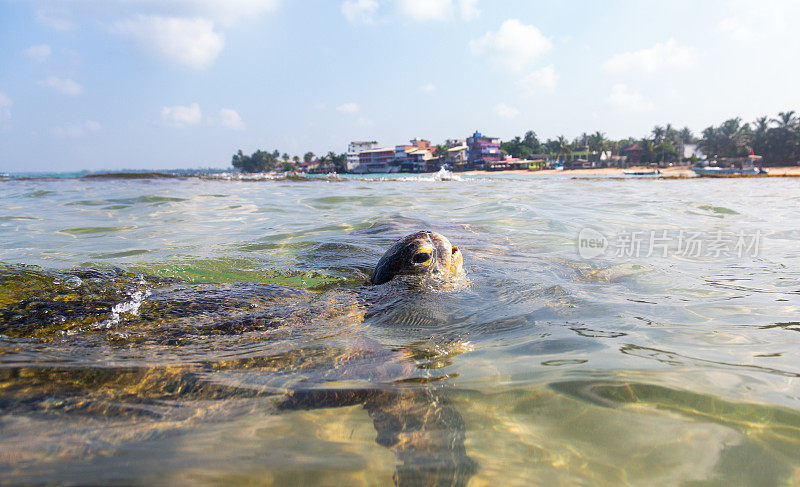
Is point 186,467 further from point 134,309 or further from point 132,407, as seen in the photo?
point 134,309

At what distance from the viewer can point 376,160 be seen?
10100 cm

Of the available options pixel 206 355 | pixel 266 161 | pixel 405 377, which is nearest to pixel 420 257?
pixel 405 377

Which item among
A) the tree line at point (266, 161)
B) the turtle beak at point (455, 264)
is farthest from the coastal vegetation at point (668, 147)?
the turtle beak at point (455, 264)

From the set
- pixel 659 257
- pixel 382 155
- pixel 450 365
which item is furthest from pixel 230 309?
pixel 382 155

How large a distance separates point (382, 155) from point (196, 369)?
99706mm

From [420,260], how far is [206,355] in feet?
7.17

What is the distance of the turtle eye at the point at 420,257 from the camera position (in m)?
3.98

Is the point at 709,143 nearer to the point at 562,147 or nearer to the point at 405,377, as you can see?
the point at 562,147

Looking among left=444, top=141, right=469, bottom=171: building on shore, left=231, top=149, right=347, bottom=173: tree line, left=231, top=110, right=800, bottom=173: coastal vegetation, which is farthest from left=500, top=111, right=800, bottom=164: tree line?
left=231, top=149, right=347, bottom=173: tree line

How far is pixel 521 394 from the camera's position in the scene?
6.00 feet

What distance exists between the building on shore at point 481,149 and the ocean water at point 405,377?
87853 mm

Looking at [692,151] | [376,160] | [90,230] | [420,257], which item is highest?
[692,151]

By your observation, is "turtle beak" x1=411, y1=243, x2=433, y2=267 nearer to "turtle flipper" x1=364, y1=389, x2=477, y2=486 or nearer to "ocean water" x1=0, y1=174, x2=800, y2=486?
"ocean water" x1=0, y1=174, x2=800, y2=486

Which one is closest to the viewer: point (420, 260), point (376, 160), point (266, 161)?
point (420, 260)
